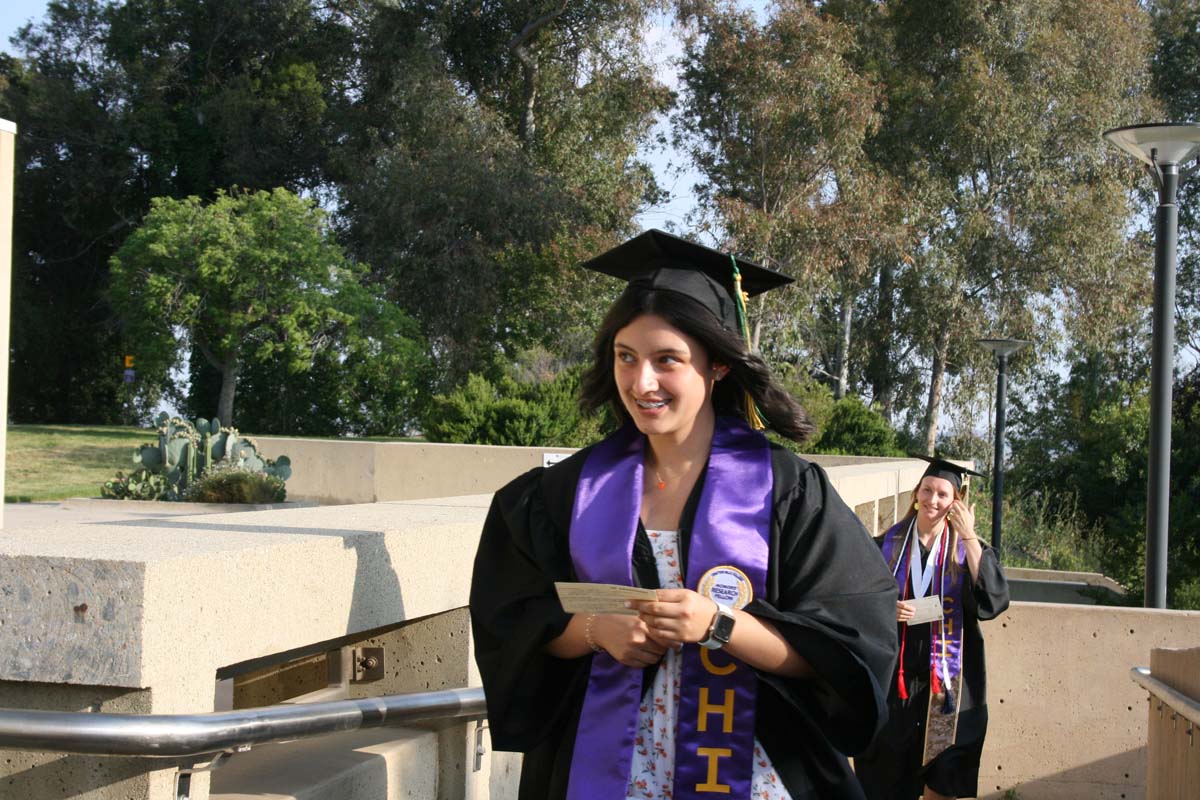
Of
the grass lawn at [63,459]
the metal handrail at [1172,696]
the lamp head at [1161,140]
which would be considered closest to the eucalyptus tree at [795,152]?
the grass lawn at [63,459]

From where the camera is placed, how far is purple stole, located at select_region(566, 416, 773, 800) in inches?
91.4

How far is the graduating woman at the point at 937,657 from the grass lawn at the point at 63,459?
1407 cm

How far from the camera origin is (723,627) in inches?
86.9

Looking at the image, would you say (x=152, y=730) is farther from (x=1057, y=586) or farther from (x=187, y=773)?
(x=1057, y=586)

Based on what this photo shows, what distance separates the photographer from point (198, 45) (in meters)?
37.0

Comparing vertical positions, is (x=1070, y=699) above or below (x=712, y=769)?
below

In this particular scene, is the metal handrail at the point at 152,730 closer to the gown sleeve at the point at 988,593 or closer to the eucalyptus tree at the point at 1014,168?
the gown sleeve at the point at 988,593

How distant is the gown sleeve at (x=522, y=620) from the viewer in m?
2.41

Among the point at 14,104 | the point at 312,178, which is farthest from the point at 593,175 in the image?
the point at 14,104

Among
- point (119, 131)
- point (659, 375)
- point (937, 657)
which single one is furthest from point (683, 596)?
point (119, 131)

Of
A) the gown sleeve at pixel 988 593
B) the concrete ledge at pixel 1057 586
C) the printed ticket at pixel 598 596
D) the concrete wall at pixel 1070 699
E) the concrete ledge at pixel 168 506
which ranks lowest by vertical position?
the concrete ledge at pixel 1057 586

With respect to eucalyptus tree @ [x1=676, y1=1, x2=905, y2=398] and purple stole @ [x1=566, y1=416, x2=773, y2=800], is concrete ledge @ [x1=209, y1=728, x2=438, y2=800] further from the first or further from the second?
eucalyptus tree @ [x1=676, y1=1, x2=905, y2=398]

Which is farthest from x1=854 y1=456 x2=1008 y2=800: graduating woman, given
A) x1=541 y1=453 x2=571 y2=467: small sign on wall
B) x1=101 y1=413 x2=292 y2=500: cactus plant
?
x1=101 y1=413 x2=292 y2=500: cactus plant

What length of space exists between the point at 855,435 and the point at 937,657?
19208 millimetres
